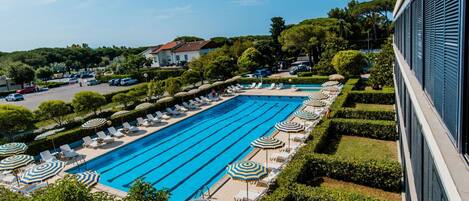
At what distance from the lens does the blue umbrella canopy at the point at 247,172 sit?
34.0ft

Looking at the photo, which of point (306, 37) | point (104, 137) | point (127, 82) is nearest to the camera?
point (104, 137)

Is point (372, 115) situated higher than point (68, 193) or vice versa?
point (68, 193)

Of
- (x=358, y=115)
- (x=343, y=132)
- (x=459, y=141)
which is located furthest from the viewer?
(x=358, y=115)

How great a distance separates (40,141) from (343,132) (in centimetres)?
1606

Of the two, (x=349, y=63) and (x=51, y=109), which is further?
(x=349, y=63)

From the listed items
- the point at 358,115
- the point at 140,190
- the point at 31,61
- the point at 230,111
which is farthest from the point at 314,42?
the point at 31,61

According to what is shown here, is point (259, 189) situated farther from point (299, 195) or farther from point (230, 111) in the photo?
point (230, 111)

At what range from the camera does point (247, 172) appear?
413 inches

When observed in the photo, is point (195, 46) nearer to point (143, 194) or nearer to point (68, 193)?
point (143, 194)

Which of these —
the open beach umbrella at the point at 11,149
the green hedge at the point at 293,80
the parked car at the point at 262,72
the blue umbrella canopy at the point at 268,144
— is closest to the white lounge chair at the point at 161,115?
the open beach umbrella at the point at 11,149

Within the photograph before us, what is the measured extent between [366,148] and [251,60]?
2860cm

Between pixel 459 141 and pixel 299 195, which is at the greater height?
pixel 459 141

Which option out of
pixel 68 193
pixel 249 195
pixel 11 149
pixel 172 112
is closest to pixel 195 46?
pixel 172 112

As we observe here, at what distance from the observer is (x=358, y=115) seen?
17891 mm
